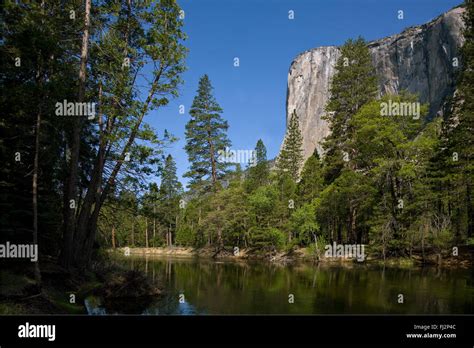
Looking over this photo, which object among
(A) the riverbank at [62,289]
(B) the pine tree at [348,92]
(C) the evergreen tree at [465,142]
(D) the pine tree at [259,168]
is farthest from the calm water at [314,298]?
(D) the pine tree at [259,168]

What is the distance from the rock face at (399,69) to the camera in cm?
8588

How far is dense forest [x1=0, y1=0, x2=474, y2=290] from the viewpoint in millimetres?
11725

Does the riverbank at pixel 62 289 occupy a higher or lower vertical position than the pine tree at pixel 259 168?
lower

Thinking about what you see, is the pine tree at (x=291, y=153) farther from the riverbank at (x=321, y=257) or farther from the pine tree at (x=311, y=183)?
the riverbank at (x=321, y=257)

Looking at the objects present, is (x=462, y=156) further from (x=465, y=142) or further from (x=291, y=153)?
(x=291, y=153)

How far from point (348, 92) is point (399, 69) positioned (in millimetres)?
70921

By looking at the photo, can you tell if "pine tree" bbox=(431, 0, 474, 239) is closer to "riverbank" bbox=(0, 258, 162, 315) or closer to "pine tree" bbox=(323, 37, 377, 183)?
"pine tree" bbox=(323, 37, 377, 183)

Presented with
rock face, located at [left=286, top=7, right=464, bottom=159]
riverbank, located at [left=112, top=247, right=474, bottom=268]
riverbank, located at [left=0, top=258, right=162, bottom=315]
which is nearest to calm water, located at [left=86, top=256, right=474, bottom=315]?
riverbank, located at [left=0, top=258, right=162, bottom=315]

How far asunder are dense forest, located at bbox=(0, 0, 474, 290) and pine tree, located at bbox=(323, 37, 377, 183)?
153 mm

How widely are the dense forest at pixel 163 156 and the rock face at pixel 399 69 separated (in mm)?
32770

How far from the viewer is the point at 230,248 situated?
51.6 m

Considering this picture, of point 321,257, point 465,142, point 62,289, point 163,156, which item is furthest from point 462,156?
point 62,289
